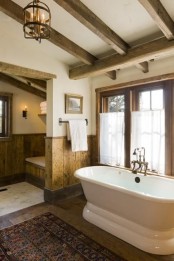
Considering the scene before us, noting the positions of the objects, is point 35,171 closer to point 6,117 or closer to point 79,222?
point 6,117

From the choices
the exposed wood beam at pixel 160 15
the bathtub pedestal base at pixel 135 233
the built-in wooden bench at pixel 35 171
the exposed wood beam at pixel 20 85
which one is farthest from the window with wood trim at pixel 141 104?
the exposed wood beam at pixel 20 85

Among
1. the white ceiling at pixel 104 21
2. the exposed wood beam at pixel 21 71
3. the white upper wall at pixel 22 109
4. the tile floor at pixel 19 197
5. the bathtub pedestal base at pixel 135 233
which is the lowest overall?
the tile floor at pixel 19 197

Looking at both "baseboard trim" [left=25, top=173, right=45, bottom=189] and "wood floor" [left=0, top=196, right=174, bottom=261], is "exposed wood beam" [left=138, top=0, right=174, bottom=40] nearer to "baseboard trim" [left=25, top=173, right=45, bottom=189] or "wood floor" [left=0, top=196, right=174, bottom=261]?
"wood floor" [left=0, top=196, right=174, bottom=261]

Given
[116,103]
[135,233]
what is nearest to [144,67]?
[116,103]

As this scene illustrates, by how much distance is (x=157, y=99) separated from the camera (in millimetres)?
3064

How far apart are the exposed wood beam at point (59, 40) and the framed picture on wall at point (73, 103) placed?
732 mm

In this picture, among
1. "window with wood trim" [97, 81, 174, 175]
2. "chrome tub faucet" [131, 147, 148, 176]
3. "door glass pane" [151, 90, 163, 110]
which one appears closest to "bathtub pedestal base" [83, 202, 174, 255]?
"chrome tub faucet" [131, 147, 148, 176]

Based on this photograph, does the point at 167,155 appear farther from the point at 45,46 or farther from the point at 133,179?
the point at 45,46

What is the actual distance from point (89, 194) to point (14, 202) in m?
1.52

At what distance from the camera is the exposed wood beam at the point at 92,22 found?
2.02 m

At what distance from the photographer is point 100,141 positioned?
384 centimetres

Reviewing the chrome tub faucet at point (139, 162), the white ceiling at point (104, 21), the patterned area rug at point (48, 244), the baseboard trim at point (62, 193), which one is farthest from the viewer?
the baseboard trim at point (62, 193)

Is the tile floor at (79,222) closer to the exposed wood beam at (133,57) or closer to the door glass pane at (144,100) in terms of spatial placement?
the door glass pane at (144,100)

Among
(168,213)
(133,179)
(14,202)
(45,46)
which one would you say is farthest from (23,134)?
(168,213)
